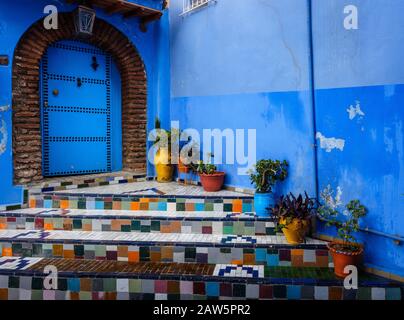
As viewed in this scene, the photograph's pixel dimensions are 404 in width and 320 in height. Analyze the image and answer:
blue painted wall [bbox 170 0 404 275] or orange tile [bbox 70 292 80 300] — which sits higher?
blue painted wall [bbox 170 0 404 275]

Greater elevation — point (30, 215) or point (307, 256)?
point (30, 215)

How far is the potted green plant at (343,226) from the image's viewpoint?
12.4 ft

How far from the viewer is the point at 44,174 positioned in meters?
6.48

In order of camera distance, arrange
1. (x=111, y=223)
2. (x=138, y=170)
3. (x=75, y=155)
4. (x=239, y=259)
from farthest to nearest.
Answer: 1. (x=138, y=170)
2. (x=75, y=155)
3. (x=111, y=223)
4. (x=239, y=259)

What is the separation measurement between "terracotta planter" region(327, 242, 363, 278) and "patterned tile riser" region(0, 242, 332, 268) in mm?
280

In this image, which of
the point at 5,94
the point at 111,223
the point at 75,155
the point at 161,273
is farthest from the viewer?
the point at 75,155

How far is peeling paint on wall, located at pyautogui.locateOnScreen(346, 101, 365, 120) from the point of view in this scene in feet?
13.4

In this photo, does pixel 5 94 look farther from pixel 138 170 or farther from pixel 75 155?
pixel 138 170

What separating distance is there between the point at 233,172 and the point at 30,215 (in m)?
3.12

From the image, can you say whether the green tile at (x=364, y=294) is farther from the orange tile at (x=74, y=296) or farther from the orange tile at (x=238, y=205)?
the orange tile at (x=74, y=296)

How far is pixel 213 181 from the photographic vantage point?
5859 millimetres

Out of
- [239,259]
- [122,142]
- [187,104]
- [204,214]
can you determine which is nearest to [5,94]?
[122,142]

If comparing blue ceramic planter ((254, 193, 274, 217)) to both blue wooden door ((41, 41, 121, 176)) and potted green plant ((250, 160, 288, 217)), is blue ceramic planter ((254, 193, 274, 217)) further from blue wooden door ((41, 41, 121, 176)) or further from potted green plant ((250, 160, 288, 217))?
blue wooden door ((41, 41, 121, 176))

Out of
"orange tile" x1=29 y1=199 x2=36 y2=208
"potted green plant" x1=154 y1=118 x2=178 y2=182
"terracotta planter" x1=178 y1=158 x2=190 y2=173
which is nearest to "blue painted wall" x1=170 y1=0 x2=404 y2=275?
"potted green plant" x1=154 y1=118 x2=178 y2=182
